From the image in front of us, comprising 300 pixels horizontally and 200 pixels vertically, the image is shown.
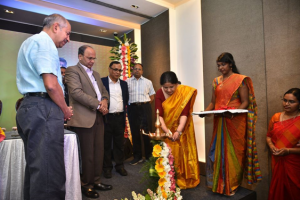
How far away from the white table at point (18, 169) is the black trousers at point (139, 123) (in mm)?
1872

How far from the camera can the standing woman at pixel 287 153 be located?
2189 mm

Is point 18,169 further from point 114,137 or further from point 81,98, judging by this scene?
point 114,137

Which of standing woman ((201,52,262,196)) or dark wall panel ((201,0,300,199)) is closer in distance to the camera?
standing woman ((201,52,262,196))

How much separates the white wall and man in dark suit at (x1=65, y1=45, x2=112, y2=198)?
181 cm

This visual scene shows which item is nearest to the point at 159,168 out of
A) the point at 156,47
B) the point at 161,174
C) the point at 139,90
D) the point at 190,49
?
the point at 161,174

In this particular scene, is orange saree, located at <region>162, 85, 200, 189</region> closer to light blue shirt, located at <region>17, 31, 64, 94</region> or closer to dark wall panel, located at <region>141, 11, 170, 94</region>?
light blue shirt, located at <region>17, 31, 64, 94</region>

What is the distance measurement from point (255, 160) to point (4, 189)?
2644 millimetres

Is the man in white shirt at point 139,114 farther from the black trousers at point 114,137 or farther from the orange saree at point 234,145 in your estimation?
the orange saree at point 234,145

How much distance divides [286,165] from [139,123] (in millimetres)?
2278

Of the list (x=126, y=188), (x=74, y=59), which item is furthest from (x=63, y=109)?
(x=74, y=59)

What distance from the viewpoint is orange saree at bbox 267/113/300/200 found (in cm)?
219

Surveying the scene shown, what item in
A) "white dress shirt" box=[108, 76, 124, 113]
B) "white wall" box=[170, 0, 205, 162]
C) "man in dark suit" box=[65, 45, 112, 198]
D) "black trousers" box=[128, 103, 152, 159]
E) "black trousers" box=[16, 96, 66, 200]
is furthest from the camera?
"black trousers" box=[128, 103, 152, 159]

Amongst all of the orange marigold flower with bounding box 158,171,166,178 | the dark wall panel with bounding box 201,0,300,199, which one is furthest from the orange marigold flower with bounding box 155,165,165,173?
the dark wall panel with bounding box 201,0,300,199

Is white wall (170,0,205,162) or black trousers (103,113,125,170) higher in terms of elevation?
white wall (170,0,205,162)
